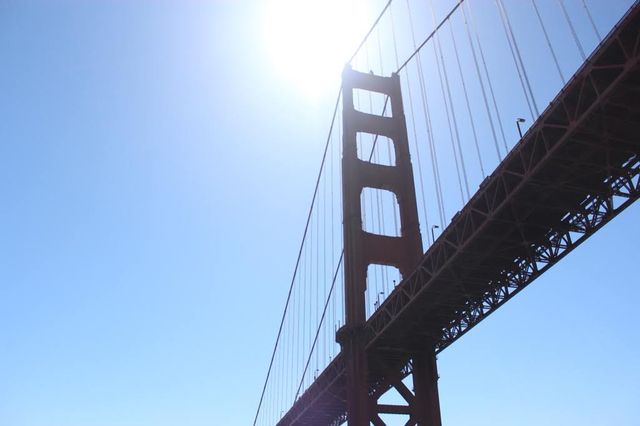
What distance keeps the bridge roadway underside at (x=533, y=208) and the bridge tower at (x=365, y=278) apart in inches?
17.7

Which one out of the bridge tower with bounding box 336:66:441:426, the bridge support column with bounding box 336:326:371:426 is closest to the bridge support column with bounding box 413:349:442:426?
the bridge tower with bounding box 336:66:441:426

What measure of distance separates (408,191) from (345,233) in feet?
12.5

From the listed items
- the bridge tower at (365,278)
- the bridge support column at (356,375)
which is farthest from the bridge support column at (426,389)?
the bridge support column at (356,375)

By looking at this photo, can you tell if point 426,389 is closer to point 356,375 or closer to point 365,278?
point 356,375

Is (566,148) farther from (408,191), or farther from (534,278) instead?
(408,191)

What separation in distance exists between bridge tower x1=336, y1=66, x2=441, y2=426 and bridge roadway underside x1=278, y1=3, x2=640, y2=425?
0.45 meters

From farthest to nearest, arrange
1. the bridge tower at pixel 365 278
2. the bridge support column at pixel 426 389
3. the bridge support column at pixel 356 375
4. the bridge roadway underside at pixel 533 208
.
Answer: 1. the bridge tower at pixel 365 278
2. the bridge support column at pixel 356 375
3. the bridge support column at pixel 426 389
4. the bridge roadway underside at pixel 533 208

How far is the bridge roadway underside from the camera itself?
1390 centimetres

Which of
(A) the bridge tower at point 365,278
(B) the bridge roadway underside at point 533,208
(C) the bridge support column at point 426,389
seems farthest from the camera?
(A) the bridge tower at point 365,278

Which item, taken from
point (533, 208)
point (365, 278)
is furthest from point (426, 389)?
point (533, 208)

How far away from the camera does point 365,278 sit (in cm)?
2708

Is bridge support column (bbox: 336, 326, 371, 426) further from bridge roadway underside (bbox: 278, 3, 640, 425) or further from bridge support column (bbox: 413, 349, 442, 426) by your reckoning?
bridge support column (bbox: 413, 349, 442, 426)

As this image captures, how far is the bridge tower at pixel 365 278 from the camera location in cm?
2559

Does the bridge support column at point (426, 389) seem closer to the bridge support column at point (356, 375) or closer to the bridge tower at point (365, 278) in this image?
the bridge tower at point (365, 278)
